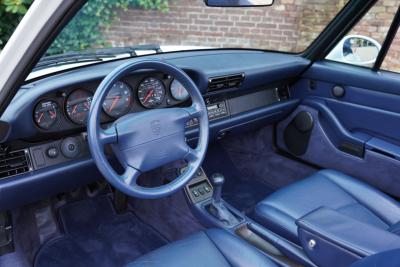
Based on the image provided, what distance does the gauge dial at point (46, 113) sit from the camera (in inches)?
68.1

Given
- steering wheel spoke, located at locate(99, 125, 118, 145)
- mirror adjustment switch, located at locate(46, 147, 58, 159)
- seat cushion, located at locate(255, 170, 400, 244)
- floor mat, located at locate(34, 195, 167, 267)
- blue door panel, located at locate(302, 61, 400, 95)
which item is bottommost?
floor mat, located at locate(34, 195, 167, 267)

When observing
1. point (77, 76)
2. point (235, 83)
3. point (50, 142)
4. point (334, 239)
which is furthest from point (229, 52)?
point (334, 239)

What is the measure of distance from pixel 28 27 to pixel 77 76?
0.76 metres

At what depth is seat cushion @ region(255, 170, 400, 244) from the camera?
1870 millimetres

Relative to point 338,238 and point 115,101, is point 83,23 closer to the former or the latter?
point 115,101

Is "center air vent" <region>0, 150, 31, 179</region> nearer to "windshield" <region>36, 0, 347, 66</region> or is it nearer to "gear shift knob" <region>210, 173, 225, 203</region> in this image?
"windshield" <region>36, 0, 347, 66</region>

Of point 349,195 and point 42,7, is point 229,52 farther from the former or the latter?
point 42,7

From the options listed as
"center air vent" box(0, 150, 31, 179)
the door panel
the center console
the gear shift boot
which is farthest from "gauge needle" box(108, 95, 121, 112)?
the door panel

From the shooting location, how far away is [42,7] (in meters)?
1.02

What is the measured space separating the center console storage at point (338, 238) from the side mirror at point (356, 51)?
→ 52.8 inches

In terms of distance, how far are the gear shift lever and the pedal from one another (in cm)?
102

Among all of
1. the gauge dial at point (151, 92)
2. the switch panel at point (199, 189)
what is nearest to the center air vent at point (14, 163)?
the gauge dial at point (151, 92)

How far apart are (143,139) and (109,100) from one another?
0.43 metres

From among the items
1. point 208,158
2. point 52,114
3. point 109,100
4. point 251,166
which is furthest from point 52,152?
point 251,166
